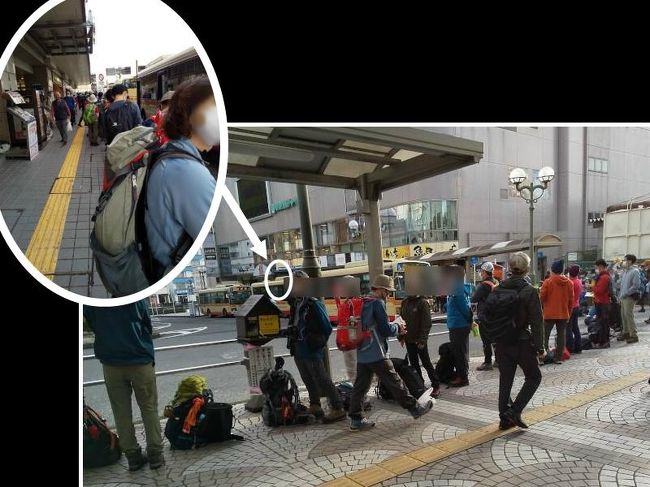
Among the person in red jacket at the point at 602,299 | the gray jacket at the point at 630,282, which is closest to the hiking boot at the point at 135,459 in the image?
the person in red jacket at the point at 602,299

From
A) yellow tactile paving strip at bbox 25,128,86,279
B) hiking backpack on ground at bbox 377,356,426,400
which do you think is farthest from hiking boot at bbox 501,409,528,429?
yellow tactile paving strip at bbox 25,128,86,279

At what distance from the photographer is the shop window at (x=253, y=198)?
1.85 meters

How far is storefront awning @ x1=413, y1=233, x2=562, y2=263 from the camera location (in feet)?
7.10

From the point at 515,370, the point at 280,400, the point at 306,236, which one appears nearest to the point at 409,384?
the point at 515,370

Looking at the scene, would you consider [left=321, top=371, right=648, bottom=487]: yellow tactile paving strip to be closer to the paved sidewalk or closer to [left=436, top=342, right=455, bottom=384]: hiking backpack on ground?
the paved sidewalk

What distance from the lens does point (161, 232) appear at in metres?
1.46

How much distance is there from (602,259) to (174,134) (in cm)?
238

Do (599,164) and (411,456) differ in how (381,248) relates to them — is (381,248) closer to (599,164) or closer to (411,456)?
(411,456)

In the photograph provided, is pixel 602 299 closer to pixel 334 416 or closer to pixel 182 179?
pixel 334 416

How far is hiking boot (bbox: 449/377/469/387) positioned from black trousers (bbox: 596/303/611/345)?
0.93 metres

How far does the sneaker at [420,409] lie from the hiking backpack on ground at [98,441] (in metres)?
1.51

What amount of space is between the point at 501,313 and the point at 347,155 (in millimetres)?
1266

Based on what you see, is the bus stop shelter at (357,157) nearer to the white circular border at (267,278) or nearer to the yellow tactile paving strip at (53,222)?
the white circular border at (267,278)

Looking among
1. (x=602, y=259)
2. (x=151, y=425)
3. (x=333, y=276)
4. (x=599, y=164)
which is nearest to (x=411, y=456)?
(x=333, y=276)
